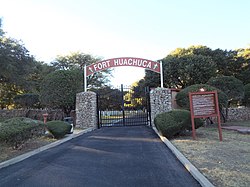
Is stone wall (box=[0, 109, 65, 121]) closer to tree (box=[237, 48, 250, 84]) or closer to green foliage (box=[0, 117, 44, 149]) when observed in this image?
green foliage (box=[0, 117, 44, 149])

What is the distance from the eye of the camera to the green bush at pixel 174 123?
28.2 feet

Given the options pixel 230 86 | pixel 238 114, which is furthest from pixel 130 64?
pixel 238 114

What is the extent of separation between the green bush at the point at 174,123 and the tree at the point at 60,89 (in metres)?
7.93

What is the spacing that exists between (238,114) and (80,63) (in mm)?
23807

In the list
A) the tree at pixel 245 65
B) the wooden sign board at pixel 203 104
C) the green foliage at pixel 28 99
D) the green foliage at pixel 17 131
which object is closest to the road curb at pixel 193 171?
the wooden sign board at pixel 203 104

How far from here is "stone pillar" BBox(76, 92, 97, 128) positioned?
1428cm

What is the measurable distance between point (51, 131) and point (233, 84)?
1125 cm

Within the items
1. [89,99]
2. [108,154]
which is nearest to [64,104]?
[89,99]

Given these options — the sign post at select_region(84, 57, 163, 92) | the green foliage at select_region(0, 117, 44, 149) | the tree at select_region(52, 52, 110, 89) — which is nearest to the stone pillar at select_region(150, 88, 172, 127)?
the sign post at select_region(84, 57, 163, 92)

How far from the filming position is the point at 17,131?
21.8 ft

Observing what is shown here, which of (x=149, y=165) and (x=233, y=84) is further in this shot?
(x=233, y=84)

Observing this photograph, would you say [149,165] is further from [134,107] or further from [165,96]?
[134,107]

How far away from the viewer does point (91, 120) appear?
14.2 m

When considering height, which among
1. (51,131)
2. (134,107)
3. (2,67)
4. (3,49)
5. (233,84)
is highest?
(3,49)
